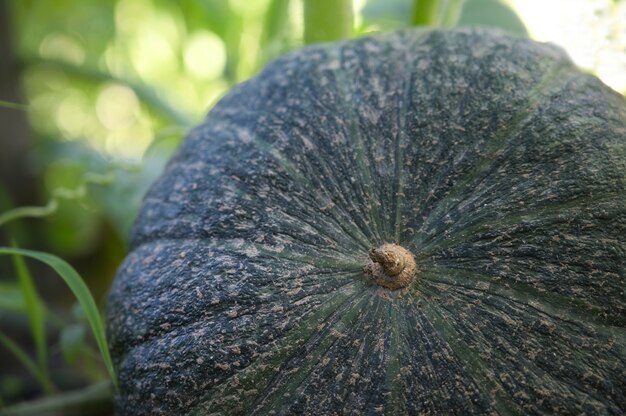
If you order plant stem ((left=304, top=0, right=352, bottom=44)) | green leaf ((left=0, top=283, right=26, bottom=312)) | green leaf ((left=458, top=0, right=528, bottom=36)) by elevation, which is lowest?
green leaf ((left=0, top=283, right=26, bottom=312))

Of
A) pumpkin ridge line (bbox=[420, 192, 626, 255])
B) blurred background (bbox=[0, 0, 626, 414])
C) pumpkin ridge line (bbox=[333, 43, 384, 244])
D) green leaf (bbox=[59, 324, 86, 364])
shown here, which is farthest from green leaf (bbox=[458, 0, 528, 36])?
green leaf (bbox=[59, 324, 86, 364])

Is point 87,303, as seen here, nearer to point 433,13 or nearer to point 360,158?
point 360,158

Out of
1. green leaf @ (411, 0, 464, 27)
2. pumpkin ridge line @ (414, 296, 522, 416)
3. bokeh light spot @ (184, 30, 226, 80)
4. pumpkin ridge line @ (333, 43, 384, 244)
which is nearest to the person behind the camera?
pumpkin ridge line @ (414, 296, 522, 416)

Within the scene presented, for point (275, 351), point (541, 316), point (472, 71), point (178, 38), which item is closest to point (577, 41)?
point (472, 71)

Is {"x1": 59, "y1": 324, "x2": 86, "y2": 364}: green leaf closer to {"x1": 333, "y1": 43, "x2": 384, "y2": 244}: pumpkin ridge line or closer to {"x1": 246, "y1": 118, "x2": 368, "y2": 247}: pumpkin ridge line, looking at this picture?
{"x1": 246, "y1": 118, "x2": 368, "y2": 247}: pumpkin ridge line

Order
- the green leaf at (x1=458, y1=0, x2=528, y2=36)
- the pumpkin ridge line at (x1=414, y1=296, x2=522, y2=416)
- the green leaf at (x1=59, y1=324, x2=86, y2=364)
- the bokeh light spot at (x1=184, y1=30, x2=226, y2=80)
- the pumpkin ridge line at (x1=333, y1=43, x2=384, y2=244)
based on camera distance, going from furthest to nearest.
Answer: the bokeh light spot at (x1=184, y1=30, x2=226, y2=80), the green leaf at (x1=458, y1=0, x2=528, y2=36), the green leaf at (x1=59, y1=324, x2=86, y2=364), the pumpkin ridge line at (x1=333, y1=43, x2=384, y2=244), the pumpkin ridge line at (x1=414, y1=296, x2=522, y2=416)

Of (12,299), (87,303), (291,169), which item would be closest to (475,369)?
(291,169)

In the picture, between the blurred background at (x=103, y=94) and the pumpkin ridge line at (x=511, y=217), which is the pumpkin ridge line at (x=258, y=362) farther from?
the blurred background at (x=103, y=94)
